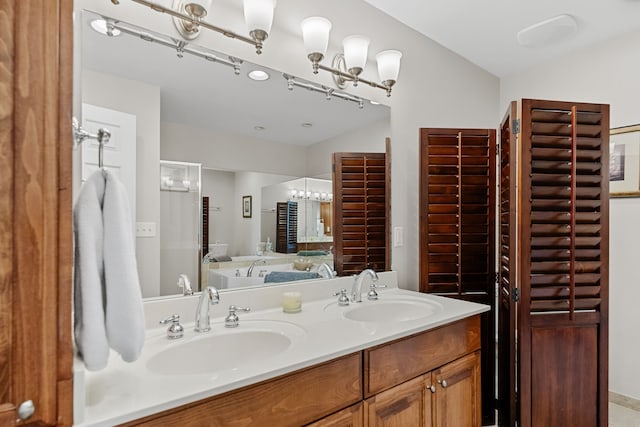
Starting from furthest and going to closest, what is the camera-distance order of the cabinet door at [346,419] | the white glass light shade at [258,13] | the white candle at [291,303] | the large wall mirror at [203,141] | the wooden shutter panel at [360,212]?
1. the wooden shutter panel at [360,212]
2. the white candle at [291,303]
3. the white glass light shade at [258,13]
4. the large wall mirror at [203,141]
5. the cabinet door at [346,419]

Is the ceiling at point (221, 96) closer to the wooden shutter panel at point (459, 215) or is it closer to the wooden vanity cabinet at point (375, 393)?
the wooden shutter panel at point (459, 215)

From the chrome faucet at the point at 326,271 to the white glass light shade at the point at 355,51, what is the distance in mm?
1065

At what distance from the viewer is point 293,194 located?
74.5 inches

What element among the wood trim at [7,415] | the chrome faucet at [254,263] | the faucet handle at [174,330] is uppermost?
the chrome faucet at [254,263]

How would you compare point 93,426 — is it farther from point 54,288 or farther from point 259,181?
point 259,181

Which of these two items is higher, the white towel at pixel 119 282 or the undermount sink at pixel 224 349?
the white towel at pixel 119 282

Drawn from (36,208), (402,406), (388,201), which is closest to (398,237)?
(388,201)

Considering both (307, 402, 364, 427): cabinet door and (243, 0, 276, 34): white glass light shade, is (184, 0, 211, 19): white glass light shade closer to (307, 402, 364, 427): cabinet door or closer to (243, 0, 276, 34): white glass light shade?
(243, 0, 276, 34): white glass light shade

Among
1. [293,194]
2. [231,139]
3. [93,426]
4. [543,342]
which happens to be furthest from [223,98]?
[543,342]

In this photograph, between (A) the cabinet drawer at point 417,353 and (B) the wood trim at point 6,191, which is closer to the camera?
(B) the wood trim at point 6,191

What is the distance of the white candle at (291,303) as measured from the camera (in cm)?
160

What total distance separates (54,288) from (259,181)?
45.1 inches

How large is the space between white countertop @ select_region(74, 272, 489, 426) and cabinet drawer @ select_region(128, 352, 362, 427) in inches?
1.5

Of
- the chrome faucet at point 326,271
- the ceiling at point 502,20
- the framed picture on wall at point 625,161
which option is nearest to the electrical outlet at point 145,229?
the chrome faucet at point 326,271
